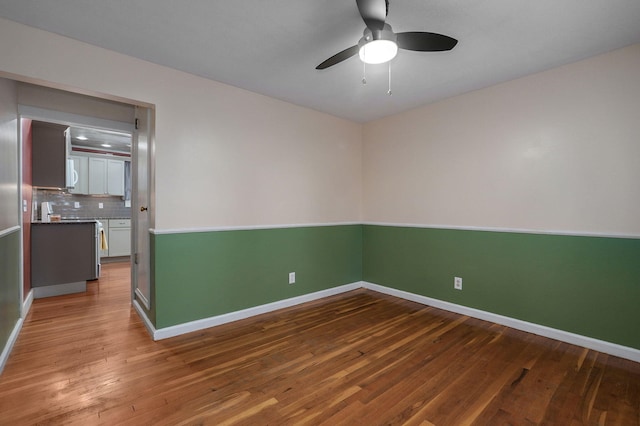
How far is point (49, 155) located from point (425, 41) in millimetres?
4842

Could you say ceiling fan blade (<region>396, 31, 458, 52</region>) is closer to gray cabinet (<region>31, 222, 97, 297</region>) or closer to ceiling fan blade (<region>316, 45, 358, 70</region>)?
ceiling fan blade (<region>316, 45, 358, 70</region>)

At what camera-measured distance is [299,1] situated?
1.76m

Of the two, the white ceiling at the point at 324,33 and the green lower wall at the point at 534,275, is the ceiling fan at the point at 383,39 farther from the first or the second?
the green lower wall at the point at 534,275

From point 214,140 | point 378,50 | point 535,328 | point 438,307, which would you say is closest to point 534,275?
point 535,328

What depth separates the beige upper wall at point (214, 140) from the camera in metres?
2.14

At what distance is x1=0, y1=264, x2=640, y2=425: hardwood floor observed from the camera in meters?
1.66

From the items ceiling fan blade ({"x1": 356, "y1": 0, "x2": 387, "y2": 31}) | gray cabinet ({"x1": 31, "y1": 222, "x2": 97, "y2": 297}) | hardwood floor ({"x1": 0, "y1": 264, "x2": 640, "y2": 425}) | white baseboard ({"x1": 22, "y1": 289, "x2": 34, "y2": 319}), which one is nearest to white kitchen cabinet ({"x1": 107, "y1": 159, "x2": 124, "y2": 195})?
gray cabinet ({"x1": 31, "y1": 222, "x2": 97, "y2": 297})

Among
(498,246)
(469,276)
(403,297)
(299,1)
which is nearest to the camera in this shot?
(299,1)

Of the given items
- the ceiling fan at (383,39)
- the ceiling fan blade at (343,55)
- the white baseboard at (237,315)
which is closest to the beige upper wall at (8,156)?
the white baseboard at (237,315)

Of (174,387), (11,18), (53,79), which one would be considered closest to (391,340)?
(174,387)

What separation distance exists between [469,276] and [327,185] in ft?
6.54

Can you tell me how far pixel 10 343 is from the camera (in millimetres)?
2336

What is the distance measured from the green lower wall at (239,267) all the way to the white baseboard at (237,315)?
0.04 meters

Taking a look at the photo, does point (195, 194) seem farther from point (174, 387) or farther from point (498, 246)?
point (498, 246)
